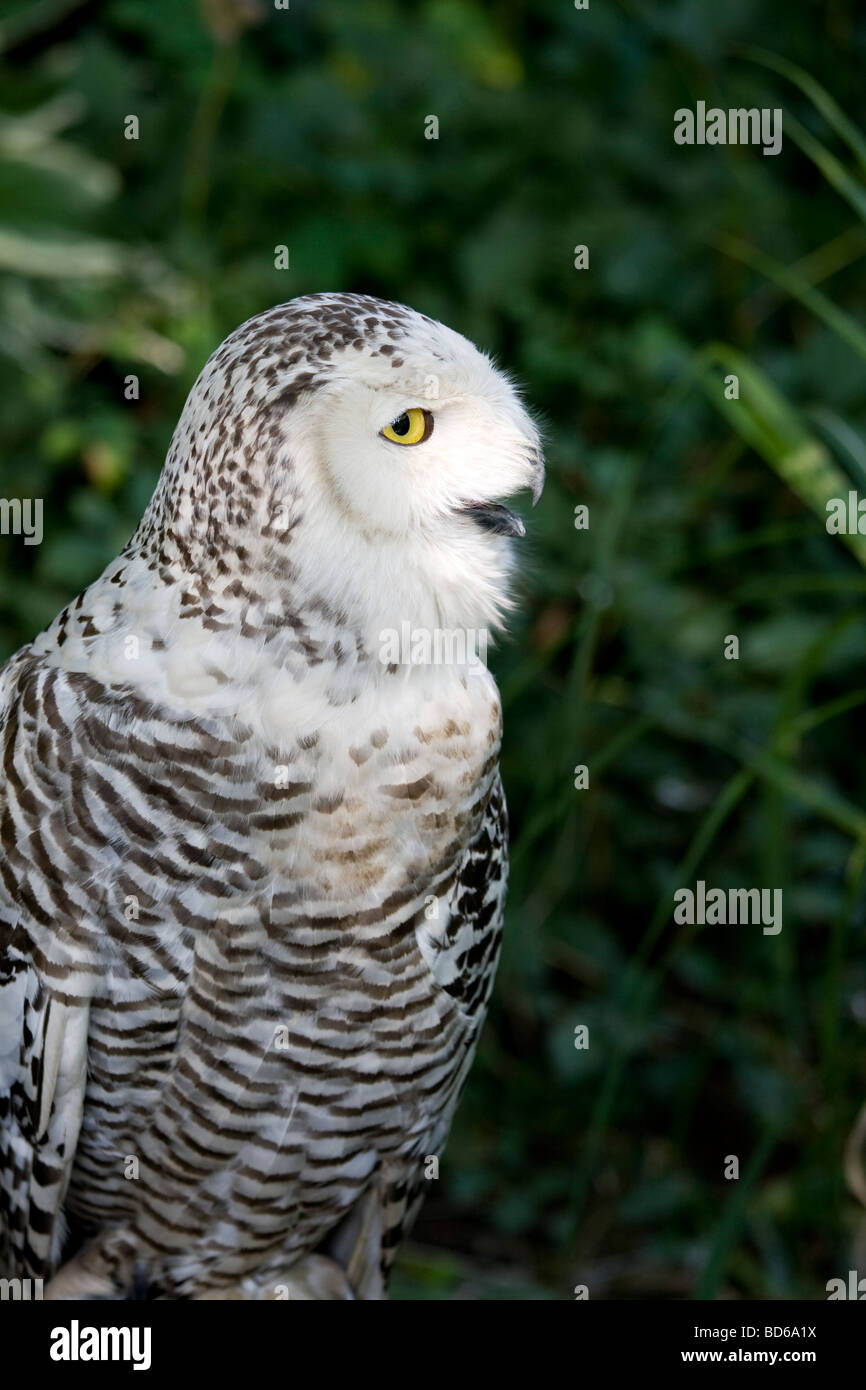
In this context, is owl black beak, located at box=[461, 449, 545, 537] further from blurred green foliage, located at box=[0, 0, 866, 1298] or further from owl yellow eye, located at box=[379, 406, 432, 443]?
blurred green foliage, located at box=[0, 0, 866, 1298]

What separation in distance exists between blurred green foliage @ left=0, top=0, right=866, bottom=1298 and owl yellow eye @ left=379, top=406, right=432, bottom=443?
3.66ft

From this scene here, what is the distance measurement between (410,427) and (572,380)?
1.82 meters

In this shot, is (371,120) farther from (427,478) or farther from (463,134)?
(427,478)

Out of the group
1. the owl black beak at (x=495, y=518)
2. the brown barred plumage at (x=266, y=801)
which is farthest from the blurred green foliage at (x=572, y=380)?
the owl black beak at (x=495, y=518)

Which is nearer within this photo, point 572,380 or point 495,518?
point 495,518

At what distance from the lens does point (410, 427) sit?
3.57 ft

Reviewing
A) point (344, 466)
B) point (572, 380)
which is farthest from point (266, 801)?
point (572, 380)

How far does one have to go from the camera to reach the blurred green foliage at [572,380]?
7.55 ft

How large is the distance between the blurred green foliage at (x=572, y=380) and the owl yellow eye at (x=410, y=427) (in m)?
1.12

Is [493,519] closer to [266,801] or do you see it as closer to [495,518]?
[495,518]

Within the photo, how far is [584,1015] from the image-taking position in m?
2.31

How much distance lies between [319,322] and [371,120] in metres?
1.99
